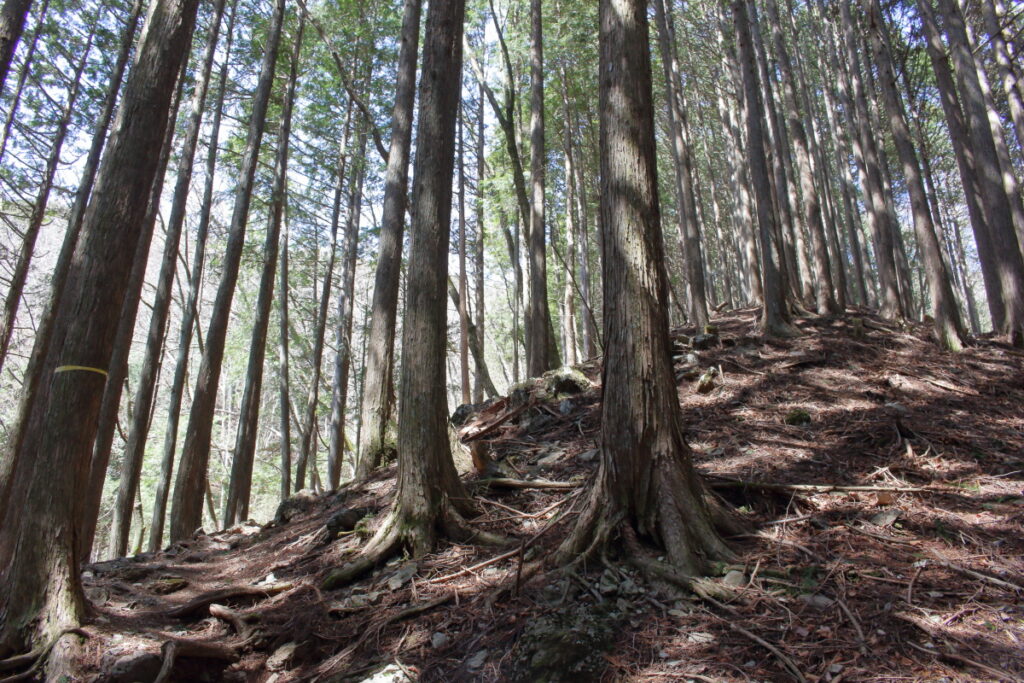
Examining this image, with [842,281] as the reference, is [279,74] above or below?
above

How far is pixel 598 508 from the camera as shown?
11.7ft

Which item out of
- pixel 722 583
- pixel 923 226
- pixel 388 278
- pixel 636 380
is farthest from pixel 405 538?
pixel 923 226

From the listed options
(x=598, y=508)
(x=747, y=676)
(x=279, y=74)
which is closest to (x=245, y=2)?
(x=279, y=74)

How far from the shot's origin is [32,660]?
3.22 metres

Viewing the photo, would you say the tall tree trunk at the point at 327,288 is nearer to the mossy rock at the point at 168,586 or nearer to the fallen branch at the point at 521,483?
the mossy rock at the point at 168,586

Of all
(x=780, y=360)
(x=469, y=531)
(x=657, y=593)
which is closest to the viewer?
(x=657, y=593)

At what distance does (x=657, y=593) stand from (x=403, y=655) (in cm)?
144

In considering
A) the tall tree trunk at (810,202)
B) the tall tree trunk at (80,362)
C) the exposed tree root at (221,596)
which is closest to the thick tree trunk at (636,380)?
the exposed tree root at (221,596)

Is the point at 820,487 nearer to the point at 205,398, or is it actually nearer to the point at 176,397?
the point at 205,398

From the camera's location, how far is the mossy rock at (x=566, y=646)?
2.62 metres

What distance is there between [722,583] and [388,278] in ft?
19.6

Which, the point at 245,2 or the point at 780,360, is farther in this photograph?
the point at 245,2

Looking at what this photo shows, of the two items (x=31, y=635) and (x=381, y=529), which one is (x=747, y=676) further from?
(x=31, y=635)

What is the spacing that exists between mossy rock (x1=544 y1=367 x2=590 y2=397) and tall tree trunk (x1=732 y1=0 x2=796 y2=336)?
3.39 m
